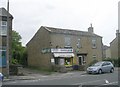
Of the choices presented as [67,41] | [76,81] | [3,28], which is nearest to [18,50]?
[67,41]

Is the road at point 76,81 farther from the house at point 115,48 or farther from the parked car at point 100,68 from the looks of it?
the house at point 115,48

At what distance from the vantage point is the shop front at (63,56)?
44.2 meters

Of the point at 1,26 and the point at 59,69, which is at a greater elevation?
the point at 1,26

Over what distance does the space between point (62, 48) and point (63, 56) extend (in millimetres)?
1411

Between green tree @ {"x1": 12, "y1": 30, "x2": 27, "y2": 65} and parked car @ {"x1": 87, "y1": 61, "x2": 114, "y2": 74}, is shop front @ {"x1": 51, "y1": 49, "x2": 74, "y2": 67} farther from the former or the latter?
green tree @ {"x1": 12, "y1": 30, "x2": 27, "y2": 65}

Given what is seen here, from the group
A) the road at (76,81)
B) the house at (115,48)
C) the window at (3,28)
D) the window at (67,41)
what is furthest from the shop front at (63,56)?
the house at (115,48)

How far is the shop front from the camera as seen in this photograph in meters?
44.2

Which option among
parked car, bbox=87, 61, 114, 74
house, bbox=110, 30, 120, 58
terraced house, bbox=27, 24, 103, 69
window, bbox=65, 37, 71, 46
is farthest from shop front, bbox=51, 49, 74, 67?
house, bbox=110, 30, 120, 58

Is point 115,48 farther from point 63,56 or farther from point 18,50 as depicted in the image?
point 63,56

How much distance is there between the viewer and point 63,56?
45000 millimetres

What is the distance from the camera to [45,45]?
150 ft

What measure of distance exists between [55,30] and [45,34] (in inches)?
73.9

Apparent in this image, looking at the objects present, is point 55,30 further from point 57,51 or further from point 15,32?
point 15,32

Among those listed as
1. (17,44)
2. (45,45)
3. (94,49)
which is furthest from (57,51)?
(17,44)
